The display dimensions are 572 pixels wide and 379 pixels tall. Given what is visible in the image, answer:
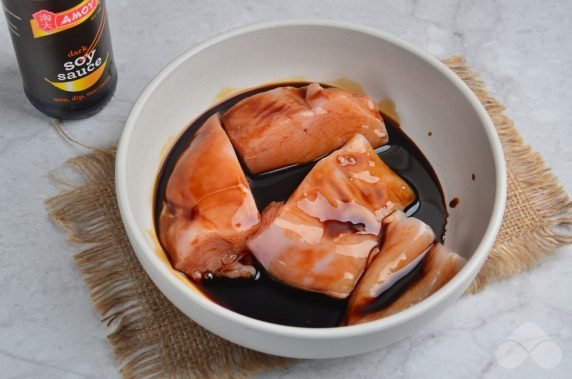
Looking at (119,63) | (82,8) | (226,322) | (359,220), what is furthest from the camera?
(119,63)

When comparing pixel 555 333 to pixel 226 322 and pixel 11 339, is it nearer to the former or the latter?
pixel 226 322

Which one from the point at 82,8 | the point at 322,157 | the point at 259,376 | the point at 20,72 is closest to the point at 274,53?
the point at 322,157

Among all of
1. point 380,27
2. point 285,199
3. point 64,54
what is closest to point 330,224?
point 285,199

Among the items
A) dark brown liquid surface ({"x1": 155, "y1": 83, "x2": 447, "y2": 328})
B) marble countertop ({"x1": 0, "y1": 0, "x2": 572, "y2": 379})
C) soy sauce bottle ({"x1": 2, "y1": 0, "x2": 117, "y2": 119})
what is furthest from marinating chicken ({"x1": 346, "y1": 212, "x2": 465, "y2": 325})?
soy sauce bottle ({"x1": 2, "y1": 0, "x2": 117, "y2": 119})

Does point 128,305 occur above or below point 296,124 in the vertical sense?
below

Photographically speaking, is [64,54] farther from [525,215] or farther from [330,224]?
[525,215]

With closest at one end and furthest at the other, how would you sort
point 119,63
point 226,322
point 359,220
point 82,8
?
1. point 226,322
2. point 359,220
3. point 82,8
4. point 119,63

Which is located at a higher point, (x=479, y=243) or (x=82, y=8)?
(x=82, y=8)
